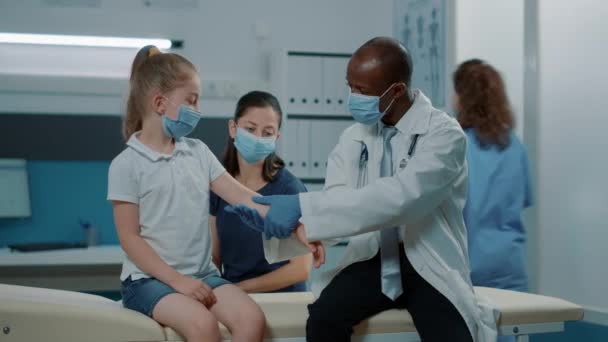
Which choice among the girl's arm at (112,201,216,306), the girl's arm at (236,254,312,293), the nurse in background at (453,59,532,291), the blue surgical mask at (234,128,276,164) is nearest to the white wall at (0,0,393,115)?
the nurse in background at (453,59,532,291)

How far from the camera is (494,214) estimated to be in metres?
2.85

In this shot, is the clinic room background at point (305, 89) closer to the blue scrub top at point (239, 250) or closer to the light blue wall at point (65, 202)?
the light blue wall at point (65, 202)

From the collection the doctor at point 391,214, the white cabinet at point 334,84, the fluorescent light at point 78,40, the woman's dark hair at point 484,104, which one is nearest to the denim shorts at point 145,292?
the doctor at point 391,214

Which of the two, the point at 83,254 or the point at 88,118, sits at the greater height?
the point at 88,118

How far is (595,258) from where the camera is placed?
3.15 m

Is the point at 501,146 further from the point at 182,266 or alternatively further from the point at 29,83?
the point at 29,83

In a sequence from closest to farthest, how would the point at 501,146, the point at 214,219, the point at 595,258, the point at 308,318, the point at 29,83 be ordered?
the point at 308,318
the point at 214,219
the point at 501,146
the point at 595,258
the point at 29,83

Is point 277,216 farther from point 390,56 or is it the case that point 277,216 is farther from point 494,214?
point 494,214

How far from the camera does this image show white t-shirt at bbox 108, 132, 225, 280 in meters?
1.79

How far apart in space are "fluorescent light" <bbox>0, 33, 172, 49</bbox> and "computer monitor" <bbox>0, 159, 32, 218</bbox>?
83 centimetres

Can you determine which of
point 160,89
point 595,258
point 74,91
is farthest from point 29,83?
point 595,258

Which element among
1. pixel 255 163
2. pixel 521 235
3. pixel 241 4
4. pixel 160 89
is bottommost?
pixel 521 235

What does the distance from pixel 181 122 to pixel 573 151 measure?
2009mm

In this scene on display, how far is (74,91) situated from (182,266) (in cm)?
303
